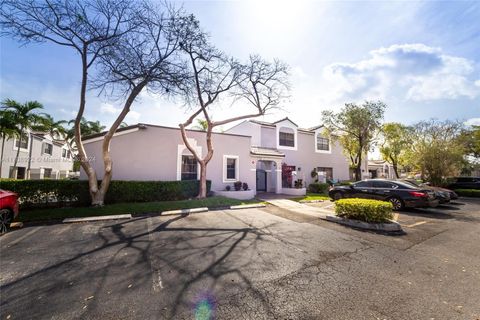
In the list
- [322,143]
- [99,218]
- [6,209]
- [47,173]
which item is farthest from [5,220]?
[47,173]

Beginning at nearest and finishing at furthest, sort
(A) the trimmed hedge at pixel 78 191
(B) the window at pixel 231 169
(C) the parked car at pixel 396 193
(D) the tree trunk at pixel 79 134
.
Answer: (A) the trimmed hedge at pixel 78 191 < (D) the tree trunk at pixel 79 134 < (C) the parked car at pixel 396 193 < (B) the window at pixel 231 169

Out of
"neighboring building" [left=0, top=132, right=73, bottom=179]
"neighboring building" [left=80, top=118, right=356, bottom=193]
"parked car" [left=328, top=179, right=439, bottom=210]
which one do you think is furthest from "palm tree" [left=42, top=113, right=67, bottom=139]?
"parked car" [left=328, top=179, right=439, bottom=210]

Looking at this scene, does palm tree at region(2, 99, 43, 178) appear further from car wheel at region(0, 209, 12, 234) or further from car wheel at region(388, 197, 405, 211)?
car wheel at region(388, 197, 405, 211)

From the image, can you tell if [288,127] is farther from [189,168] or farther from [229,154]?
[189,168]

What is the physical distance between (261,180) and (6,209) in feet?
55.7

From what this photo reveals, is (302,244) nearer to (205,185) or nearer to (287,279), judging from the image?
(287,279)

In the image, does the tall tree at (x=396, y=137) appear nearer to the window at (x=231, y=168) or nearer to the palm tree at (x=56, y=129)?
the window at (x=231, y=168)

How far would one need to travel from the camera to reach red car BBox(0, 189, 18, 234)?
6922 millimetres

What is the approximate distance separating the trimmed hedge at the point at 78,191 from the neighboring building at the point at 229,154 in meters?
1.98

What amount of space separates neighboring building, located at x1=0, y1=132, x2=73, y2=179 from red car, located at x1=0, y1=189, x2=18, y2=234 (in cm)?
1807

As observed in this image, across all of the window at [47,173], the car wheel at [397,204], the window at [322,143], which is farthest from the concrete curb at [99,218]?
the window at [47,173]

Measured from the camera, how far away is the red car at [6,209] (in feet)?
22.7

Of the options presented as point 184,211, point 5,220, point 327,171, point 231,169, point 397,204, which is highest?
point 327,171

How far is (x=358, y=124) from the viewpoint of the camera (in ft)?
60.1
